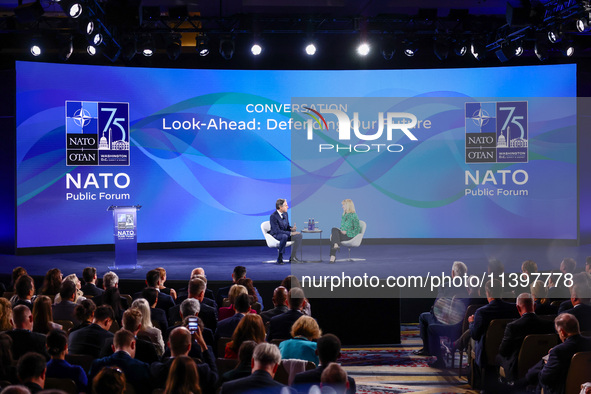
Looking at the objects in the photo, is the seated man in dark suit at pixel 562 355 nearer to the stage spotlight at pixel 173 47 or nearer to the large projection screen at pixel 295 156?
the large projection screen at pixel 295 156

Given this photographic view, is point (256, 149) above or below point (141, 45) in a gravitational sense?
below

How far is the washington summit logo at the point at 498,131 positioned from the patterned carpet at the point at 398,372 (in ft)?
19.9

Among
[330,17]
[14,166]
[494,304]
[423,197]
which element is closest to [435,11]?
[330,17]

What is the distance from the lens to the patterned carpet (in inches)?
232

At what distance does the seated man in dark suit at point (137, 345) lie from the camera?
423 cm

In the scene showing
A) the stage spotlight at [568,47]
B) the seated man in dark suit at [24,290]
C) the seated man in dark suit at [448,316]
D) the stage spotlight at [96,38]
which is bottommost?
the seated man in dark suit at [448,316]

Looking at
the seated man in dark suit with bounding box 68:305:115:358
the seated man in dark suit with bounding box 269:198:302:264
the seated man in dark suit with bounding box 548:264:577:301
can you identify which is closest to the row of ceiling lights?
the seated man in dark suit with bounding box 269:198:302:264

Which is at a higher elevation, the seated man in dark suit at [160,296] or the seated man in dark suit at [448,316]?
the seated man in dark suit at [160,296]

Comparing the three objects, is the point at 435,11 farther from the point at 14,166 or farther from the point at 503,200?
the point at 14,166

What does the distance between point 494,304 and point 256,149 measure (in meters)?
8.20

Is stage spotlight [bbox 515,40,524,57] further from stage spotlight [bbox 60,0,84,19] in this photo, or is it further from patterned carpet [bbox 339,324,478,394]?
stage spotlight [bbox 60,0,84,19]

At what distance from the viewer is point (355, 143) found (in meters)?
13.1

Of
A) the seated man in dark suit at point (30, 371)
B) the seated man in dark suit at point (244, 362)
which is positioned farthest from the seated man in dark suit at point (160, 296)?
the seated man in dark suit at point (30, 371)

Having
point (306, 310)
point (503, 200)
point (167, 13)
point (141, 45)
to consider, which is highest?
point (167, 13)
